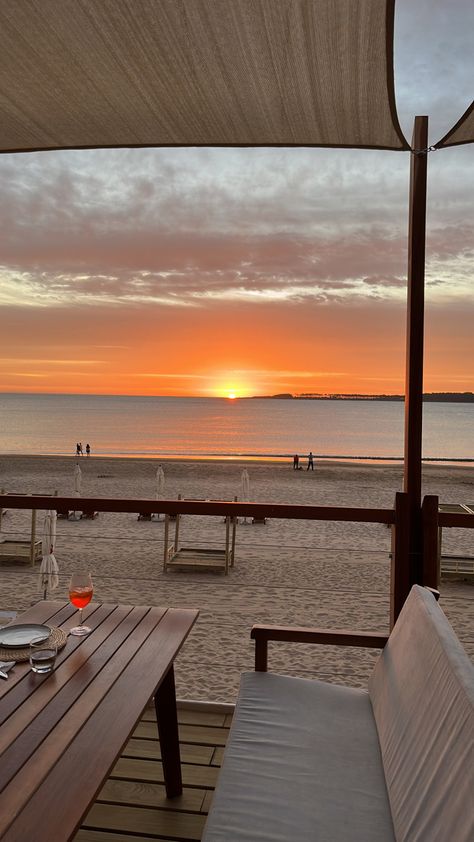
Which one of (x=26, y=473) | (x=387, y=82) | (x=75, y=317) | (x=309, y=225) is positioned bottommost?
(x=26, y=473)

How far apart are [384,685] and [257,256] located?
29268mm

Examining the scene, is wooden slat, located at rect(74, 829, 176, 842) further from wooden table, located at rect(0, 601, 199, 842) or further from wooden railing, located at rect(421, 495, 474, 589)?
wooden railing, located at rect(421, 495, 474, 589)

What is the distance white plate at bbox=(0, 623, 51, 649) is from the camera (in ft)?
5.25

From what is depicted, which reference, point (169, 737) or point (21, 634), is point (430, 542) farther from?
point (21, 634)

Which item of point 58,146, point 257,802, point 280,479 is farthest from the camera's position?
point 280,479

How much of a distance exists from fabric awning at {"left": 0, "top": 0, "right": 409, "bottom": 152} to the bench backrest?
1545mm

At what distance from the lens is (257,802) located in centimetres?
137

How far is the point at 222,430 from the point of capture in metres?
39.1

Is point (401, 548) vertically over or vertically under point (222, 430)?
under

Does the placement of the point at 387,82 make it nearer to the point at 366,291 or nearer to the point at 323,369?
the point at 366,291

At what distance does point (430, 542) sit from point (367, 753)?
0.95 metres

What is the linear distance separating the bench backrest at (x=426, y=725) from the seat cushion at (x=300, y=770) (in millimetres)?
55

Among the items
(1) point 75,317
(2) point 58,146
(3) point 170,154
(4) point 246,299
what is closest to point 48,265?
(1) point 75,317

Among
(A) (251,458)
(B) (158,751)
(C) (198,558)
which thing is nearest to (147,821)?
(B) (158,751)
